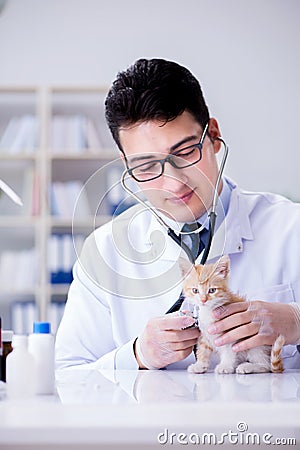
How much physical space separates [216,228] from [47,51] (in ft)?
7.16

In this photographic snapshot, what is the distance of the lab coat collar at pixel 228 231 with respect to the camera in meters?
1.59

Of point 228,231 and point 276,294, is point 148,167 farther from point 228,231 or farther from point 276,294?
point 276,294


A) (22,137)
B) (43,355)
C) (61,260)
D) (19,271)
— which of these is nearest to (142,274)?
(43,355)

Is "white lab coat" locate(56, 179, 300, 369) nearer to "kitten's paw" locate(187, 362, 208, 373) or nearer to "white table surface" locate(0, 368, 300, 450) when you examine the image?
"kitten's paw" locate(187, 362, 208, 373)

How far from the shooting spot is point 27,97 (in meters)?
3.61

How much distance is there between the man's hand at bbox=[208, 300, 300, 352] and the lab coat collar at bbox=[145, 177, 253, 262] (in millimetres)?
131

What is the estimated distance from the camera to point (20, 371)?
1.12m

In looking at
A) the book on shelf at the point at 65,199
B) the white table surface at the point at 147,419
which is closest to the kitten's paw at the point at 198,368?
the white table surface at the point at 147,419

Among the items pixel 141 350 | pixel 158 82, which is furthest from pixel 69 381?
pixel 158 82

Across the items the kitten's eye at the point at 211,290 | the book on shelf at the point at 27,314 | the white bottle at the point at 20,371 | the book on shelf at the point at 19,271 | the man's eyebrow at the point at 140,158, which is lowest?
the book on shelf at the point at 27,314

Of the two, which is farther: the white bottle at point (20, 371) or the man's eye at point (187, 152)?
the man's eye at point (187, 152)

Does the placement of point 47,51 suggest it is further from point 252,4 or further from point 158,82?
point 158,82

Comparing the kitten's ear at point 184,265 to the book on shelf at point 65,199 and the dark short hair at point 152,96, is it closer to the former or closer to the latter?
the dark short hair at point 152,96

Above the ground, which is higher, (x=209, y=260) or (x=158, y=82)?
(x=158, y=82)
